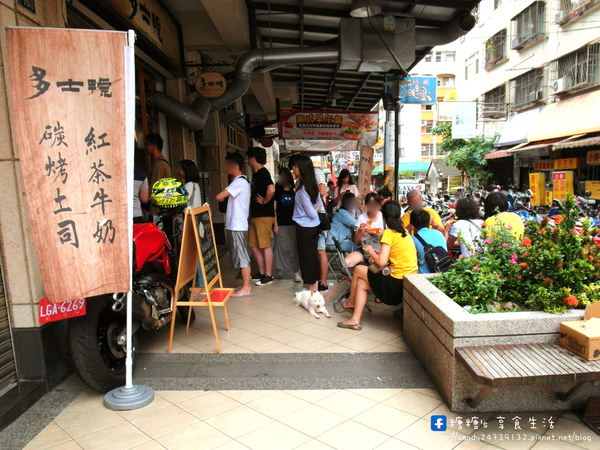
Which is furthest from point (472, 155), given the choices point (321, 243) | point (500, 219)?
point (500, 219)

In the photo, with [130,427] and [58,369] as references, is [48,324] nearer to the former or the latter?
[58,369]

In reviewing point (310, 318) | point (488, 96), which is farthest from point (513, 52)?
point (310, 318)

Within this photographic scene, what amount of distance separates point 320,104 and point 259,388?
13.7 meters

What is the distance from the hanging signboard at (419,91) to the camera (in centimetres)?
922

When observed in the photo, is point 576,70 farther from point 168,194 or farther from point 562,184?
point 168,194

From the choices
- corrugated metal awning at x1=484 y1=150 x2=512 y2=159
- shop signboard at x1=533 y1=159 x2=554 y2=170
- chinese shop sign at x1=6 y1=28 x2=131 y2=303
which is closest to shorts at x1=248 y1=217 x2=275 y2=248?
chinese shop sign at x1=6 y1=28 x2=131 y2=303

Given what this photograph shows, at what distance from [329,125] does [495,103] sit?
1646 centimetres

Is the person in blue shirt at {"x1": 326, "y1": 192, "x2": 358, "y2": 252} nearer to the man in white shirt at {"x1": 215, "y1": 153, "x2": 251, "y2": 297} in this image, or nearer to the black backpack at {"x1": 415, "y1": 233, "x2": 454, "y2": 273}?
the man in white shirt at {"x1": 215, "y1": 153, "x2": 251, "y2": 297}

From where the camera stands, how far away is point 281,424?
269cm

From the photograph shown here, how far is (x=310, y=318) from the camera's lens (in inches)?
186

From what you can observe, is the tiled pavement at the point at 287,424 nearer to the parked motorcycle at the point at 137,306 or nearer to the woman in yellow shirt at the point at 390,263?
the parked motorcycle at the point at 137,306

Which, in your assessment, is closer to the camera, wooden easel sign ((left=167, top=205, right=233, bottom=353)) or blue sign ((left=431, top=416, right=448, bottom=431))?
blue sign ((left=431, top=416, right=448, bottom=431))

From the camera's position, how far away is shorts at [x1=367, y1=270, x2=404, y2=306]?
412 cm

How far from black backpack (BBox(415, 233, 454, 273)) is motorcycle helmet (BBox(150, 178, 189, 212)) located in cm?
263
